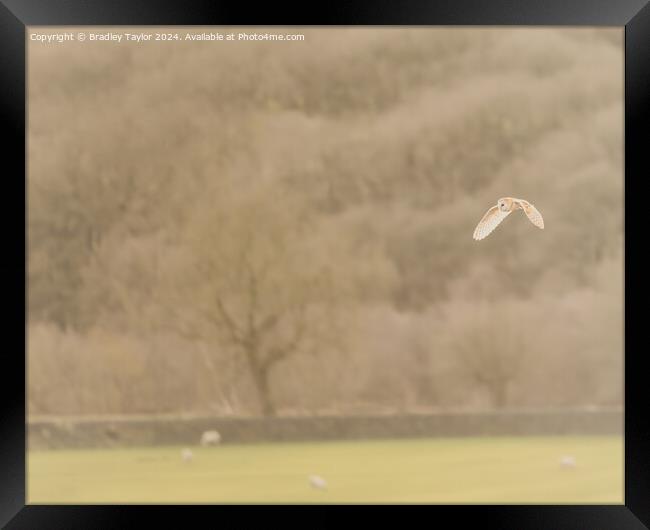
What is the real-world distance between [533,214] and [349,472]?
92 cm

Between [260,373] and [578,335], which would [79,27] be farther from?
[578,335]

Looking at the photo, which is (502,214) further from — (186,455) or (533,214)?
(186,455)

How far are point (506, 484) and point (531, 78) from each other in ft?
3.91

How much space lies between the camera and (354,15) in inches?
109

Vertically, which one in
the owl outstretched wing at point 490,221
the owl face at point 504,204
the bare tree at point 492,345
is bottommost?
the bare tree at point 492,345

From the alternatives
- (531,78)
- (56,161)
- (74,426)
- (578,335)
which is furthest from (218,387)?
(531,78)

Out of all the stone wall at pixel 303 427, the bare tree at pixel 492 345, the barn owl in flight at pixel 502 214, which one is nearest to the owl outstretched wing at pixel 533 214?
the barn owl in flight at pixel 502 214

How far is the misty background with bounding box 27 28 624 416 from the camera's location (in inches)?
111

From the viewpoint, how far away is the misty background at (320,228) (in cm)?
282

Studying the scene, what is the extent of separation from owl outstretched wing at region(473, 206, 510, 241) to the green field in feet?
2.02

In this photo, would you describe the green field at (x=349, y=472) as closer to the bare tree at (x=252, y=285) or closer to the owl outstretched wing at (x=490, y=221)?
the bare tree at (x=252, y=285)

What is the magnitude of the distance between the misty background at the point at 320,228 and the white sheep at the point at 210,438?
0.07 metres

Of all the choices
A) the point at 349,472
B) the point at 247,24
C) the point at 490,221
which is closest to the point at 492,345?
the point at 490,221

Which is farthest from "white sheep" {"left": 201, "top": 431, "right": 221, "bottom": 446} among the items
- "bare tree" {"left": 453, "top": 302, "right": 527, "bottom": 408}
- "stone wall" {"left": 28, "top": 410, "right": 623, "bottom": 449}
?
"bare tree" {"left": 453, "top": 302, "right": 527, "bottom": 408}
